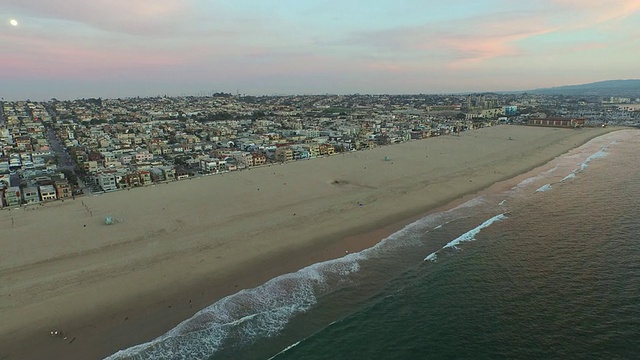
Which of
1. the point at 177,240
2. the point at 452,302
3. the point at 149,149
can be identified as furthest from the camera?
the point at 149,149

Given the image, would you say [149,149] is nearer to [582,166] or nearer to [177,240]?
[177,240]

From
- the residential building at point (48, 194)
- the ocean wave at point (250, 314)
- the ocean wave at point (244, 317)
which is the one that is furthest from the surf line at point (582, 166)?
the residential building at point (48, 194)

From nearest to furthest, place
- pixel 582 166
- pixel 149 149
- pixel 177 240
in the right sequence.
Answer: pixel 177 240, pixel 582 166, pixel 149 149

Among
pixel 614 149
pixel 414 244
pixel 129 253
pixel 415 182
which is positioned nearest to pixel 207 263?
pixel 129 253

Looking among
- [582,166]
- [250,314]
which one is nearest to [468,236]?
[250,314]

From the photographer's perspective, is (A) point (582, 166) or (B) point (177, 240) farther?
(A) point (582, 166)

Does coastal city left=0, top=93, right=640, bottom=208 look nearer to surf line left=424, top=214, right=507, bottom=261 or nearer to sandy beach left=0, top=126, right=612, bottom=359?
sandy beach left=0, top=126, right=612, bottom=359

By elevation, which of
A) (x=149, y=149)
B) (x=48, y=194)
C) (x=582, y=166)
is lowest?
(x=582, y=166)
